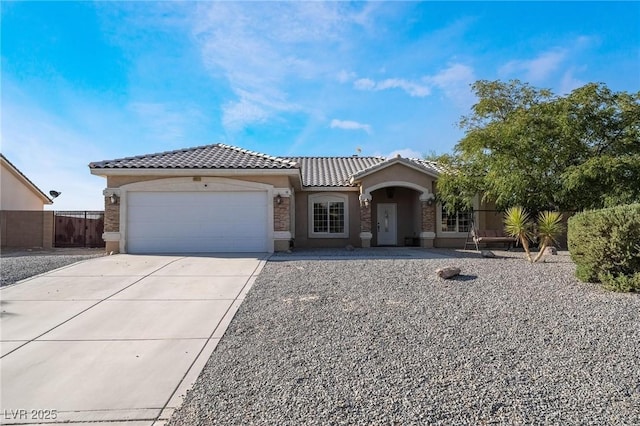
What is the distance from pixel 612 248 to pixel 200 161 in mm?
12878

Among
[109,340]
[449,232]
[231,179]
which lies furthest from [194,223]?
[449,232]

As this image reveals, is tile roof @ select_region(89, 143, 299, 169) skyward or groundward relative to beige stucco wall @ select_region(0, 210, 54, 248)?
skyward

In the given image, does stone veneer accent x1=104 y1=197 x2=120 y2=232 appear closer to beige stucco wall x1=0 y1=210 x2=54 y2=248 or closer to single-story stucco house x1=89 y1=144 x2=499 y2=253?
single-story stucco house x1=89 y1=144 x2=499 y2=253

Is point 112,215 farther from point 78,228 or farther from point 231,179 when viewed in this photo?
point 78,228

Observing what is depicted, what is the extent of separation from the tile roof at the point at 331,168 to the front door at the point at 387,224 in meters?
2.43

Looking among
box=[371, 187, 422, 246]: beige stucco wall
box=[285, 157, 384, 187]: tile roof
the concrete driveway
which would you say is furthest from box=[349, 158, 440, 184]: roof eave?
the concrete driveway

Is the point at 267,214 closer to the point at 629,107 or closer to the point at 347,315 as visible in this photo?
the point at 347,315

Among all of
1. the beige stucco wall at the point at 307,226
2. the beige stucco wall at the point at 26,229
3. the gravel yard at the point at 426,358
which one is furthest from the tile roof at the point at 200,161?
the gravel yard at the point at 426,358

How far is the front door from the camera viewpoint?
→ 2052 centimetres

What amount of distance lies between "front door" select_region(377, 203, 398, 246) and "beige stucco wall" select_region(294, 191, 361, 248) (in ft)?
6.04

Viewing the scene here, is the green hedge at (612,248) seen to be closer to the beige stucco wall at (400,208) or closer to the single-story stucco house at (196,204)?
the single-story stucco house at (196,204)

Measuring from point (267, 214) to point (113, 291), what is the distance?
23.4ft

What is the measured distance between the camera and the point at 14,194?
23453mm

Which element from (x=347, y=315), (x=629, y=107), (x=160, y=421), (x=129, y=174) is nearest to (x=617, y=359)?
(x=347, y=315)
